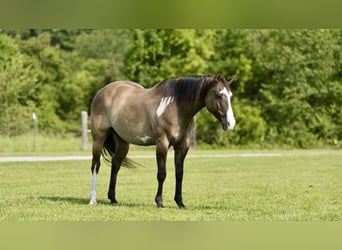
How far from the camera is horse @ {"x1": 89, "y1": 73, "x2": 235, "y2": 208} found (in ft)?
25.1

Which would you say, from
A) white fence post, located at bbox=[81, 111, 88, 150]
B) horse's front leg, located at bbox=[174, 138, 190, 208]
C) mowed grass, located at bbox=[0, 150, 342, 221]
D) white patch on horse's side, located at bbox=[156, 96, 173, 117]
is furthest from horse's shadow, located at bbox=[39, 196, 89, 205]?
white fence post, located at bbox=[81, 111, 88, 150]

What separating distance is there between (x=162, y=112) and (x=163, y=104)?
0.34ft

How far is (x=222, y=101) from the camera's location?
296 inches

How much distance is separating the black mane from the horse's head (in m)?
0.14

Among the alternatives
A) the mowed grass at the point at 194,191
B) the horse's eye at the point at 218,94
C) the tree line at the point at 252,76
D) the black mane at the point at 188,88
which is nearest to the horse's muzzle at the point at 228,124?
the horse's eye at the point at 218,94

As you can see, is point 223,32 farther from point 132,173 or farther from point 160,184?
point 160,184

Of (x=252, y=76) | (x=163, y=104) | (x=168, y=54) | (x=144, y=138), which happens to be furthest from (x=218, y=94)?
(x=252, y=76)

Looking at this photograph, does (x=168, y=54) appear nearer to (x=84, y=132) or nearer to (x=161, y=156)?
(x=84, y=132)

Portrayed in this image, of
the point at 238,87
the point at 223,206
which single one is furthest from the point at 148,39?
the point at 223,206

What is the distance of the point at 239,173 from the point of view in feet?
48.6

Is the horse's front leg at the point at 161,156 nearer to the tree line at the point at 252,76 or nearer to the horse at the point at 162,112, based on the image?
the horse at the point at 162,112

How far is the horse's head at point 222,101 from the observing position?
7469 millimetres

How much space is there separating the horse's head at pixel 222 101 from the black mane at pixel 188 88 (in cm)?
14

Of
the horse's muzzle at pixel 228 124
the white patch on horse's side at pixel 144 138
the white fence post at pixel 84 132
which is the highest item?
the horse's muzzle at pixel 228 124
